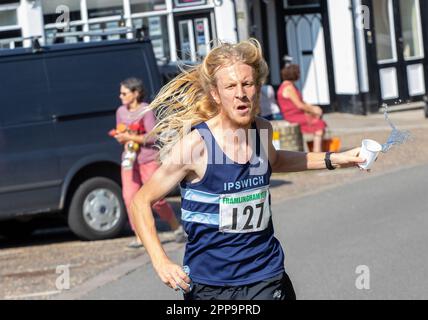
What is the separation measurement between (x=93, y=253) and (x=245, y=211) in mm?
7021

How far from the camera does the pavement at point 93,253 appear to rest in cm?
1030

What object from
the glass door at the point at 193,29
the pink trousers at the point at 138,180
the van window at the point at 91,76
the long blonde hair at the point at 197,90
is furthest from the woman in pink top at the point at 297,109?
the long blonde hair at the point at 197,90

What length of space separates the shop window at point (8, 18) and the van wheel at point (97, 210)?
10.7 m

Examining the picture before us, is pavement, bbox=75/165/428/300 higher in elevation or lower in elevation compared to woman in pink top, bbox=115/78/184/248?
lower

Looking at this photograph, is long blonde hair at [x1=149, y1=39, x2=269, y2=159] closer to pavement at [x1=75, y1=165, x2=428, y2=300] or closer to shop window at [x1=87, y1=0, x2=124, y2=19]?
pavement at [x1=75, y1=165, x2=428, y2=300]

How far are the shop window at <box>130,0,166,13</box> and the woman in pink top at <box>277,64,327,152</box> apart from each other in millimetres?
6970

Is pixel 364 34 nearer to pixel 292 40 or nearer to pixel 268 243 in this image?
pixel 292 40

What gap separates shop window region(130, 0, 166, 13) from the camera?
922 inches

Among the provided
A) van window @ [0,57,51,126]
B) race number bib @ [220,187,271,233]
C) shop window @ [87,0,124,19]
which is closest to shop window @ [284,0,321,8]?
shop window @ [87,0,124,19]

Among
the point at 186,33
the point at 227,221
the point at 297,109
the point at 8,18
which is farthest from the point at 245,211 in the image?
the point at 186,33

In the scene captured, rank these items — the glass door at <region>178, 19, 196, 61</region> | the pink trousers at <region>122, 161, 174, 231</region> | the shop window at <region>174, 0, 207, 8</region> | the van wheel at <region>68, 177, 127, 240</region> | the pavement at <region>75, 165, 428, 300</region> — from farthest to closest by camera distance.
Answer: the glass door at <region>178, 19, 196, 61</region>, the shop window at <region>174, 0, 207, 8</region>, the van wheel at <region>68, 177, 127, 240</region>, the pink trousers at <region>122, 161, 174, 231</region>, the pavement at <region>75, 165, 428, 300</region>

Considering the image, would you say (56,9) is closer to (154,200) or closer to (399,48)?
(399,48)

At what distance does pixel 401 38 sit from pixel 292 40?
236 cm

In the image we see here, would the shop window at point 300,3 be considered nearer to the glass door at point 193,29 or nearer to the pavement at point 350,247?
the glass door at point 193,29
